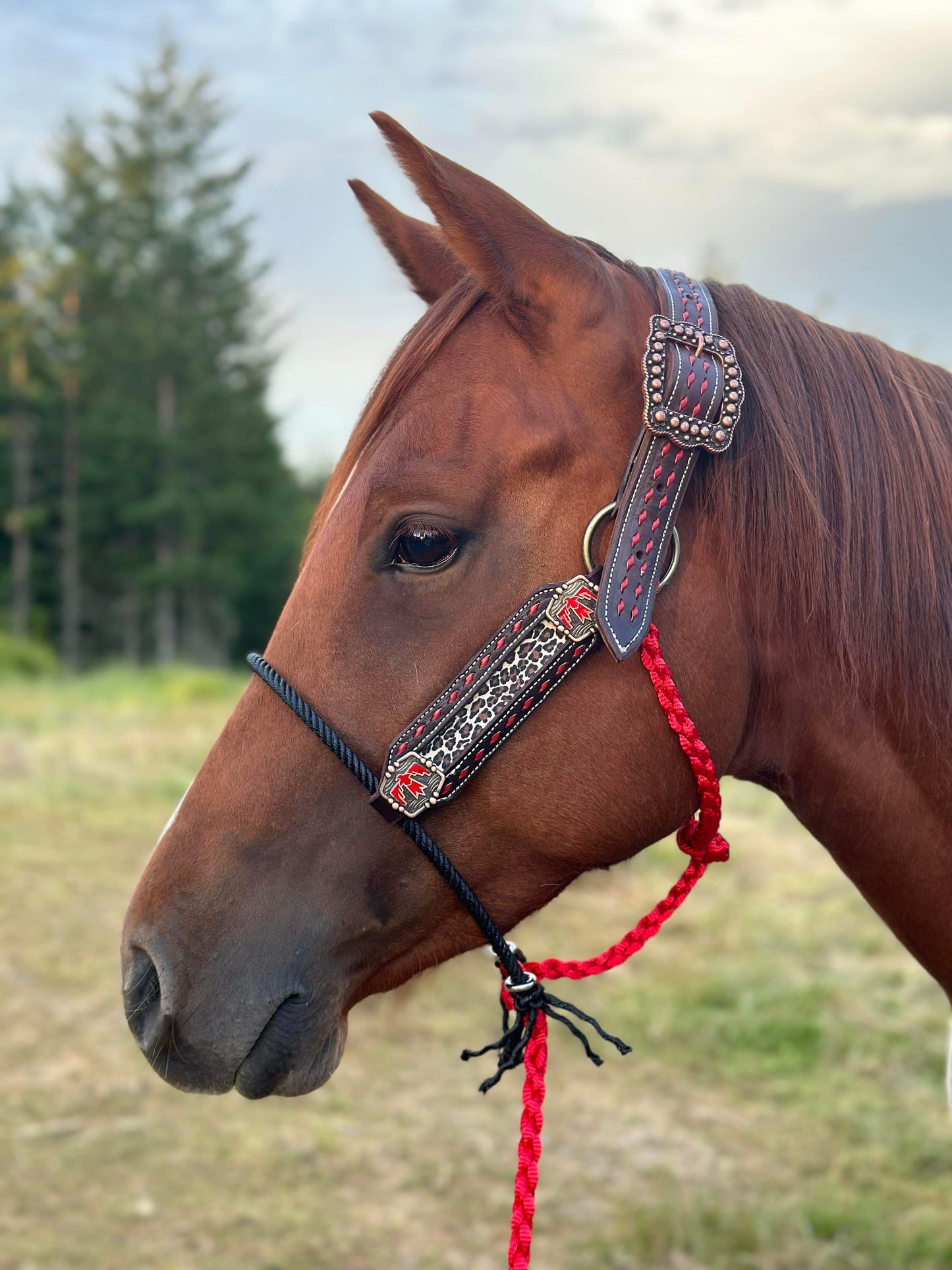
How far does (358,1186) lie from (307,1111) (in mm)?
518

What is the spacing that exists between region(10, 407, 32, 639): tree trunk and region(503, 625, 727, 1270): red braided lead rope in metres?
27.3

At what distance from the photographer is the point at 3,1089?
12.9ft

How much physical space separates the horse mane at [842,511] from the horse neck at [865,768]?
31 millimetres

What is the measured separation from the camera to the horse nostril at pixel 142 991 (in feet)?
4.81

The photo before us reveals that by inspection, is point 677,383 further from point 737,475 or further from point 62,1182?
point 62,1182

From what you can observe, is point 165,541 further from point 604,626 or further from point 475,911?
point 604,626

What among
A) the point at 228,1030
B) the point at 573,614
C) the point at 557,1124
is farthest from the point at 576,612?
the point at 557,1124

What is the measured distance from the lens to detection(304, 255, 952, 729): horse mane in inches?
58.0

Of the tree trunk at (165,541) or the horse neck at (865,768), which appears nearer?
the horse neck at (865,768)

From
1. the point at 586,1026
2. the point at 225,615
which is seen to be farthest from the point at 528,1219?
the point at 225,615

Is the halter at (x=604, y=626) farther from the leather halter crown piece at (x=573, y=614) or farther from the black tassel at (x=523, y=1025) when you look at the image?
the black tassel at (x=523, y=1025)

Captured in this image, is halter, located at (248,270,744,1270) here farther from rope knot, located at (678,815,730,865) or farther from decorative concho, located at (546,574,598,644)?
rope knot, located at (678,815,730,865)

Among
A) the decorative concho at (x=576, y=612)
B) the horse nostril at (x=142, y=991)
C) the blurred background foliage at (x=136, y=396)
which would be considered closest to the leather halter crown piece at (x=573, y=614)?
the decorative concho at (x=576, y=612)

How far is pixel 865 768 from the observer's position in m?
1.53
